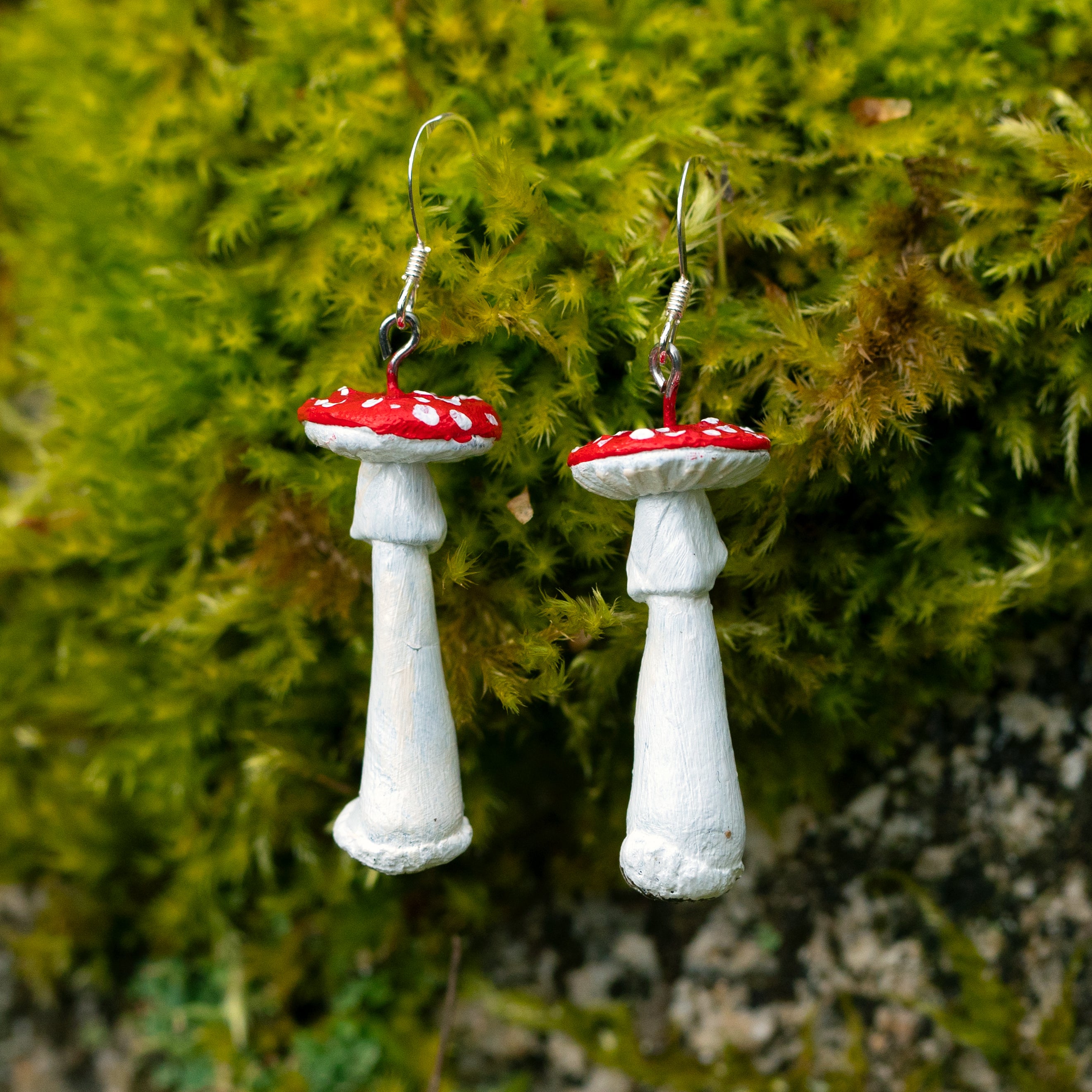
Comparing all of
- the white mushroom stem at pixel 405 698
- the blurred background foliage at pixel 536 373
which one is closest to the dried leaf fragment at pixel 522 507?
the blurred background foliage at pixel 536 373

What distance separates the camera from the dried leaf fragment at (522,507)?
1.71 metres

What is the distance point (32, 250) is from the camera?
2.55 meters

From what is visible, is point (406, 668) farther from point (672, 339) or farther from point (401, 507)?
point (672, 339)

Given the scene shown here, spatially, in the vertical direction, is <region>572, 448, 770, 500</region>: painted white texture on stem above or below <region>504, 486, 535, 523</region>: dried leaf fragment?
above

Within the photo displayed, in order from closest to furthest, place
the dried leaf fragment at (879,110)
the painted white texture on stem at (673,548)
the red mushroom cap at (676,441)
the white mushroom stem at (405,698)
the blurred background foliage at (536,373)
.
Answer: the red mushroom cap at (676,441), the painted white texture on stem at (673,548), the white mushroom stem at (405,698), the blurred background foliage at (536,373), the dried leaf fragment at (879,110)

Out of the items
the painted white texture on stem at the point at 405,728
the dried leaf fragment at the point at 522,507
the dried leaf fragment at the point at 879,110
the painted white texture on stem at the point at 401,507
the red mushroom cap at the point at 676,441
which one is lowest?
the painted white texture on stem at the point at 405,728

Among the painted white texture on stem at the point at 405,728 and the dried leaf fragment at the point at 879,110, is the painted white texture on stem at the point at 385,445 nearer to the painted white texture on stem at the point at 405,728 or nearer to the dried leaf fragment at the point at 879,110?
the painted white texture on stem at the point at 405,728

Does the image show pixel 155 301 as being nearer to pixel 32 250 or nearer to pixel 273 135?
pixel 273 135

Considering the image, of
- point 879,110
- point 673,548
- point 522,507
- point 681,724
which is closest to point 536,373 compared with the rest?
point 522,507

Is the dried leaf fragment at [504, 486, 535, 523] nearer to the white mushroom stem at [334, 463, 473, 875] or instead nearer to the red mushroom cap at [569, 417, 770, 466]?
the white mushroom stem at [334, 463, 473, 875]

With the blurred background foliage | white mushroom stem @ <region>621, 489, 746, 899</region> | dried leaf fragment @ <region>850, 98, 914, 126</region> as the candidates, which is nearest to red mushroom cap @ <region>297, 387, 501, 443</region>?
the blurred background foliage

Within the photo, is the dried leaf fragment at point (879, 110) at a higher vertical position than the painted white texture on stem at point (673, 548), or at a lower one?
higher

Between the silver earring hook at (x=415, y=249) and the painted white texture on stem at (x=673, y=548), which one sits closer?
the painted white texture on stem at (x=673, y=548)

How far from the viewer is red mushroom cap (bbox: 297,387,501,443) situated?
54.4 inches
